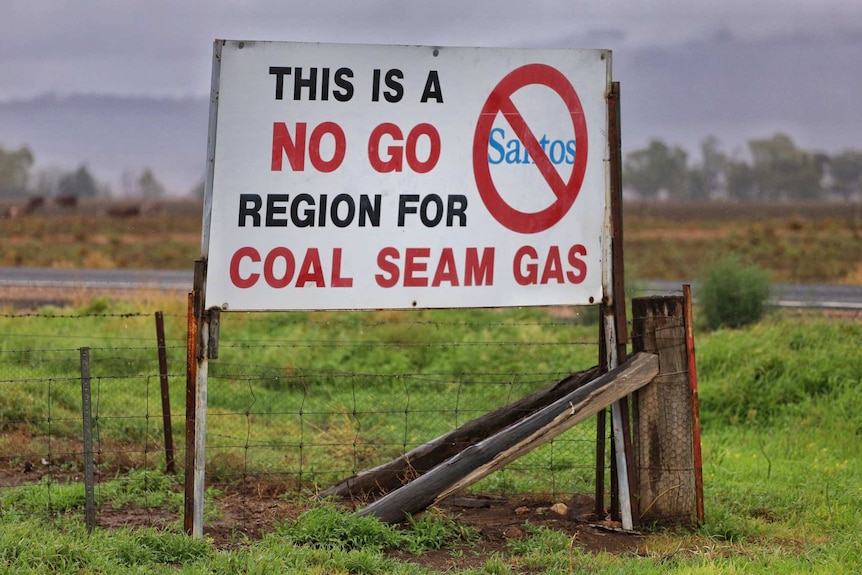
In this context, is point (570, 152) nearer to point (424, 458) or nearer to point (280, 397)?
point (424, 458)

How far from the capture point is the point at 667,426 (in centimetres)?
631

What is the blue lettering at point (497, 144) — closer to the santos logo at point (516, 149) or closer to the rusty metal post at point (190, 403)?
the santos logo at point (516, 149)

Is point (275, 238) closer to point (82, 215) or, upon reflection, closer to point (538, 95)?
point (538, 95)

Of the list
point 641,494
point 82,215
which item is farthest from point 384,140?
point 82,215

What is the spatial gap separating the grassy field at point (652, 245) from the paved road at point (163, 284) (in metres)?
2.00

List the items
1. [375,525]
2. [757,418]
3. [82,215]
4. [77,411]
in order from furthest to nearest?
[82,215], [757,418], [77,411], [375,525]

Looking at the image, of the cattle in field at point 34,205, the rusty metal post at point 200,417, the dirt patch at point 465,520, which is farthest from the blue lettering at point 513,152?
the cattle in field at point 34,205

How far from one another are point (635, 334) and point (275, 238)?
2.43 m

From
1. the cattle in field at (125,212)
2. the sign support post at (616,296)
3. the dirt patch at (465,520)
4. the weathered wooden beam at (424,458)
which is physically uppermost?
the cattle in field at (125,212)

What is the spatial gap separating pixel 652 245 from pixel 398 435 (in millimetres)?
34663

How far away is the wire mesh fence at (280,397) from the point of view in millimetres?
7523

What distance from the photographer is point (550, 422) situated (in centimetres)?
598

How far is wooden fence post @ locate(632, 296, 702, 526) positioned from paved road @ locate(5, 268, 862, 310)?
352 inches

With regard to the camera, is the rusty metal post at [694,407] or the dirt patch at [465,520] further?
the rusty metal post at [694,407]
